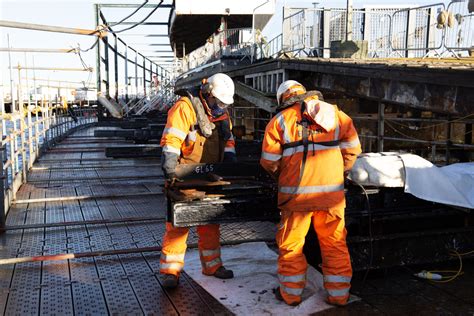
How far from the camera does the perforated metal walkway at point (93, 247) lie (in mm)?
4090

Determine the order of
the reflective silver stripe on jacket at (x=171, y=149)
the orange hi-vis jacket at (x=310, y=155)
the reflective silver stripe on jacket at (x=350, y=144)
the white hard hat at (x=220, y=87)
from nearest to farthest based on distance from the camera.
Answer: the orange hi-vis jacket at (x=310, y=155) → the reflective silver stripe on jacket at (x=350, y=144) → the reflective silver stripe on jacket at (x=171, y=149) → the white hard hat at (x=220, y=87)

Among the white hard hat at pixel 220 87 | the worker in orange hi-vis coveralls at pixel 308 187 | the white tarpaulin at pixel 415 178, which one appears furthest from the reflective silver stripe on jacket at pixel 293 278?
the white hard hat at pixel 220 87

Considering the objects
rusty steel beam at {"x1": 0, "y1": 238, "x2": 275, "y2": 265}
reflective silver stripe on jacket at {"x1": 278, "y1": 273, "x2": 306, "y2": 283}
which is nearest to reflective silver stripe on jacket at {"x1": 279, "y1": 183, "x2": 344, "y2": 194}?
reflective silver stripe on jacket at {"x1": 278, "y1": 273, "x2": 306, "y2": 283}

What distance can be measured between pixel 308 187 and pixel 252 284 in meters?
1.17

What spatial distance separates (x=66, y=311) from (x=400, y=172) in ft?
10.4

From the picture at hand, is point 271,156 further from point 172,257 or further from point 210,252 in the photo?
point 172,257

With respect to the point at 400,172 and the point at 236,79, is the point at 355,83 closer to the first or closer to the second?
the point at 400,172

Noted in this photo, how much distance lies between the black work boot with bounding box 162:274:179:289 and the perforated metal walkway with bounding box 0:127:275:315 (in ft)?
0.21

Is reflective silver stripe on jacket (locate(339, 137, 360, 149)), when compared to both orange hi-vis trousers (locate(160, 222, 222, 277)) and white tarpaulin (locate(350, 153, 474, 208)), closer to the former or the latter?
white tarpaulin (locate(350, 153, 474, 208))

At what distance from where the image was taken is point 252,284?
4469mm

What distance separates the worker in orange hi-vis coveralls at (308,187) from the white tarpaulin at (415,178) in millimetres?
675

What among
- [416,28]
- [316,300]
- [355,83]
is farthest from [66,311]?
[416,28]

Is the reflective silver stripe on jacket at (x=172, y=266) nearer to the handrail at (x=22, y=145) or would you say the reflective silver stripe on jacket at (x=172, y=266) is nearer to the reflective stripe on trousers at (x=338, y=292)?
the reflective stripe on trousers at (x=338, y=292)

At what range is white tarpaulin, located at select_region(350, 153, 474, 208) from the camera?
455 cm
